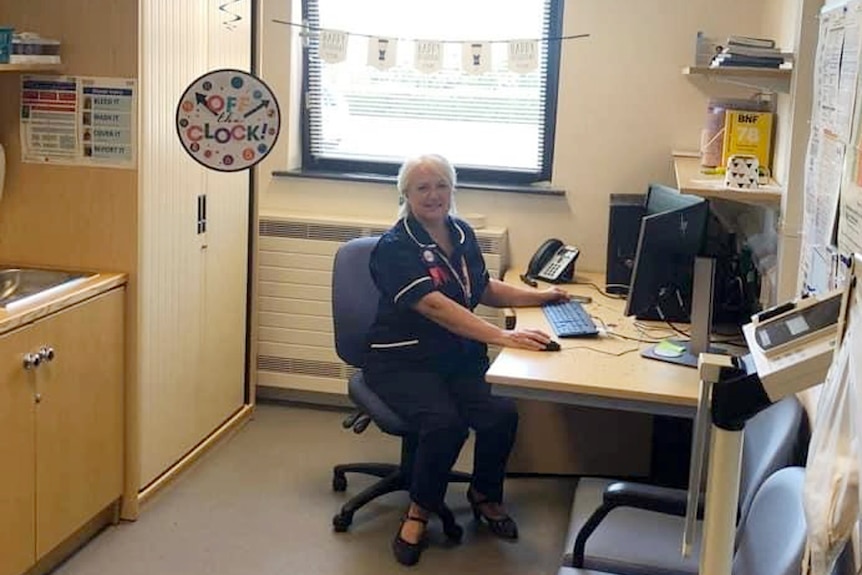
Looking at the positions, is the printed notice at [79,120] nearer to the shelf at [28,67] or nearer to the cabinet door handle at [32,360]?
the shelf at [28,67]

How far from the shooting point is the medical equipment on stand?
1.55 meters

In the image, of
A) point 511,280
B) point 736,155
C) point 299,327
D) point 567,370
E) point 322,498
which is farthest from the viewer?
point 299,327

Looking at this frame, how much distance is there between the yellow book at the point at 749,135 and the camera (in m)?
3.55

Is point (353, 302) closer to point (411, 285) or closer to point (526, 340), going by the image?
point (411, 285)

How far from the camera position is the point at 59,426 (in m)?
3.01

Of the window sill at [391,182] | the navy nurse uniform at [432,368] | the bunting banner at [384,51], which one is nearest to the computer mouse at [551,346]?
the navy nurse uniform at [432,368]

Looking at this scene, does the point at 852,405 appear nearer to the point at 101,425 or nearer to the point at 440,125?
the point at 101,425

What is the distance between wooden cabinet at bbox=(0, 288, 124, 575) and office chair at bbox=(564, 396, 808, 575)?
4.60ft

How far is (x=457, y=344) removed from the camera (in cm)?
345

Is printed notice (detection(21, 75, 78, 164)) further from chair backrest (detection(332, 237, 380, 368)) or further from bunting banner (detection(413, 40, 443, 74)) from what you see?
bunting banner (detection(413, 40, 443, 74))

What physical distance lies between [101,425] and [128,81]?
101 centimetres

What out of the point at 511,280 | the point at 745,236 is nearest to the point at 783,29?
the point at 745,236

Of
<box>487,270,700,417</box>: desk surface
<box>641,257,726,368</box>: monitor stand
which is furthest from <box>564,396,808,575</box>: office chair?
<box>641,257,726,368</box>: monitor stand

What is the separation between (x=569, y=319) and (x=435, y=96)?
4.75 ft
